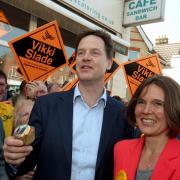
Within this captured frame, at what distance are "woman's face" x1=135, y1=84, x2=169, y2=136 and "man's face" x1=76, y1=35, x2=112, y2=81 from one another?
44cm

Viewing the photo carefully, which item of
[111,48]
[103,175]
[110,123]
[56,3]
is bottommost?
[103,175]

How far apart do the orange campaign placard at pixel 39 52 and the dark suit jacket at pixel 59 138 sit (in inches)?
68.7

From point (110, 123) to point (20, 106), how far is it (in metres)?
1.42

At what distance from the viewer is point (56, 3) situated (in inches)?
309

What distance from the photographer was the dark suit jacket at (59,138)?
2.19m

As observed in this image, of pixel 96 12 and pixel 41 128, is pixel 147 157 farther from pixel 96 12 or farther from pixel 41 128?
A: pixel 96 12

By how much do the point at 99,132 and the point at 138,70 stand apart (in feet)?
12.1

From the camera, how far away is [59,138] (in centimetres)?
222

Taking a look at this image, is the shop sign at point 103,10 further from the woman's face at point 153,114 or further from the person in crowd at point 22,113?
the woman's face at point 153,114

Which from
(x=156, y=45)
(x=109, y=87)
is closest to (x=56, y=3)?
(x=109, y=87)

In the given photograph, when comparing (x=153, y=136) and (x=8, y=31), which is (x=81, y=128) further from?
(x=8, y=31)

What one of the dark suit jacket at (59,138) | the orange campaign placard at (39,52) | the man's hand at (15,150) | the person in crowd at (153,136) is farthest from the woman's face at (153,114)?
the orange campaign placard at (39,52)

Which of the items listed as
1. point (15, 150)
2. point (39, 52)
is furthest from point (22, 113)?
point (15, 150)

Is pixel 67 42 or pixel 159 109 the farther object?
pixel 67 42
